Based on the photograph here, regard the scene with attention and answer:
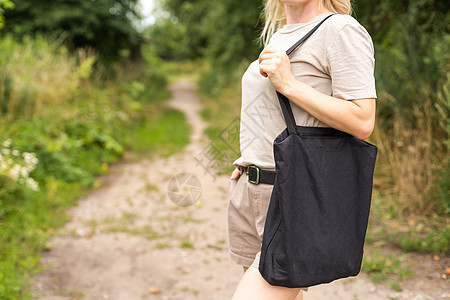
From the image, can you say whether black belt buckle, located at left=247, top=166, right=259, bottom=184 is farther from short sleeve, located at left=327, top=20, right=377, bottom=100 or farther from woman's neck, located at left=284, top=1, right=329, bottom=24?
woman's neck, located at left=284, top=1, right=329, bottom=24

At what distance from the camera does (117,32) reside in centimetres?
1156

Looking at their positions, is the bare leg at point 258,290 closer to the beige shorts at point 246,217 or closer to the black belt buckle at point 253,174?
the beige shorts at point 246,217

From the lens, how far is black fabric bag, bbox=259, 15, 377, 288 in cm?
136

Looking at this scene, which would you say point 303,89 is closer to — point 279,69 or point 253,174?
point 279,69

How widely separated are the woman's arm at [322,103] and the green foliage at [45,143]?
2.74 m

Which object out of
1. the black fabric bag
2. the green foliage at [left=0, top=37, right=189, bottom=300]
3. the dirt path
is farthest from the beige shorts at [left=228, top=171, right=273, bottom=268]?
the green foliage at [left=0, top=37, right=189, bottom=300]

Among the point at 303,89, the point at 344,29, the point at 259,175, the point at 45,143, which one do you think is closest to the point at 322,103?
the point at 303,89

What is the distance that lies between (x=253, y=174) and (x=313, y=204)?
31 centimetres

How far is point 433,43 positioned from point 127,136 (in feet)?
19.5

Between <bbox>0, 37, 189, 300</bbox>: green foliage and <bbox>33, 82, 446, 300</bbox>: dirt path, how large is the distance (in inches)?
9.4

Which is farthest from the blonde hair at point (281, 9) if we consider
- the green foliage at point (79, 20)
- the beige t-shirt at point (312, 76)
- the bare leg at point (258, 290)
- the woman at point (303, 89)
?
the green foliage at point (79, 20)

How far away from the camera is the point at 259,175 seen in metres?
1.60

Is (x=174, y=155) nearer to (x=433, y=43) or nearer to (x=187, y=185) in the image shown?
(x=187, y=185)

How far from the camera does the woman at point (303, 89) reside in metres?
1.35
